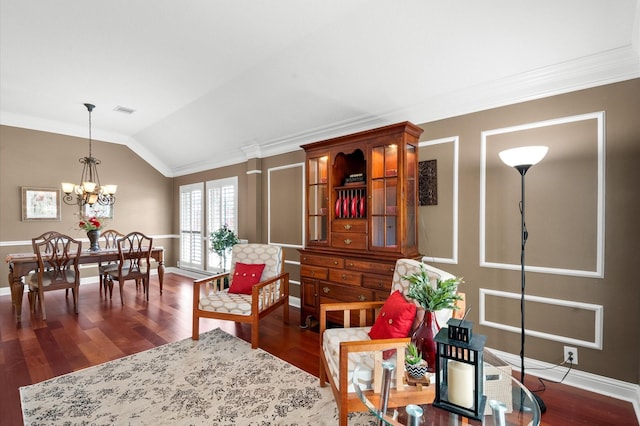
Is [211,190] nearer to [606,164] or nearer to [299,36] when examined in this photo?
[299,36]

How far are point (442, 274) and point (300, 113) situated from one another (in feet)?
9.27

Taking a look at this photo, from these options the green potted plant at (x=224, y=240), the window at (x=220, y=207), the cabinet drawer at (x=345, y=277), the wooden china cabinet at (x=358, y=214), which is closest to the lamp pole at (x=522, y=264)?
the wooden china cabinet at (x=358, y=214)

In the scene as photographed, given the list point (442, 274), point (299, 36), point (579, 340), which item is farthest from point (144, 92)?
point (579, 340)

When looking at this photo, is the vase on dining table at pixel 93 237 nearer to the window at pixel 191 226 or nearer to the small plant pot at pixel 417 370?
the window at pixel 191 226

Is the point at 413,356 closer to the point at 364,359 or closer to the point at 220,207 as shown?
the point at 364,359

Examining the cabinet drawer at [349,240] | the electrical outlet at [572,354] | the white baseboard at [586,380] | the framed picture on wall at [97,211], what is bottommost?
the white baseboard at [586,380]

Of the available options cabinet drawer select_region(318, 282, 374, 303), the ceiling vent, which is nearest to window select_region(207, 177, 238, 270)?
the ceiling vent

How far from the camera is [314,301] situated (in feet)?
11.3

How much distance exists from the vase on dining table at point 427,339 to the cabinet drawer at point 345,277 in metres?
1.43

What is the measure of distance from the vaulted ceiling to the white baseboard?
7.49ft

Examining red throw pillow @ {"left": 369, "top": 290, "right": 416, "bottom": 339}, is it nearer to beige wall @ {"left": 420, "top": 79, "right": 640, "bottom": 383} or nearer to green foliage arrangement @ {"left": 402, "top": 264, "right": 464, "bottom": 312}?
green foliage arrangement @ {"left": 402, "top": 264, "right": 464, "bottom": 312}

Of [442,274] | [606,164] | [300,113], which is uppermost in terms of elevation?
[300,113]

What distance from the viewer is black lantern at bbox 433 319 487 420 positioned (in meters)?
1.24

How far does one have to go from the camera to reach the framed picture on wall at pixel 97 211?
19.3ft
